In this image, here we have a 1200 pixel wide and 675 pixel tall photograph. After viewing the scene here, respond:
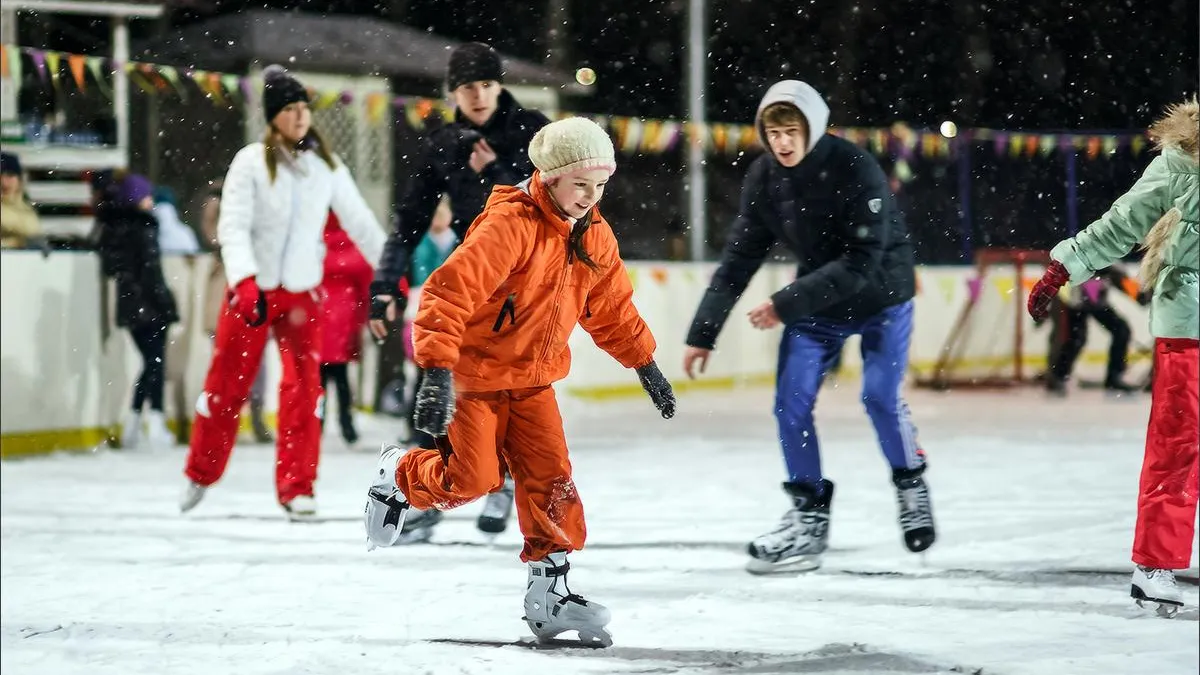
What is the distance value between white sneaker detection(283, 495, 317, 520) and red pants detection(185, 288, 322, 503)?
0.43 ft

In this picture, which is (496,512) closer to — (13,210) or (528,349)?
(528,349)

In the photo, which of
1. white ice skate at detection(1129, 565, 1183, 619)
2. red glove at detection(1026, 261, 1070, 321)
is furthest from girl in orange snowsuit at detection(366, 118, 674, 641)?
white ice skate at detection(1129, 565, 1183, 619)

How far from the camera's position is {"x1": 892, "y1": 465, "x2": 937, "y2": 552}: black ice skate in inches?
182

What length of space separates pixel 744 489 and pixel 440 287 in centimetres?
417

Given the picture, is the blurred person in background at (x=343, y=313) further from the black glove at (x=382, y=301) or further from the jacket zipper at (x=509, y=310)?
the jacket zipper at (x=509, y=310)

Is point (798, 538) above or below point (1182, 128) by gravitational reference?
below

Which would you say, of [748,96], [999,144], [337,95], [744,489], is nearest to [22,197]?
[337,95]

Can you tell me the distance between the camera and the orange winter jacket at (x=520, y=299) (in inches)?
103

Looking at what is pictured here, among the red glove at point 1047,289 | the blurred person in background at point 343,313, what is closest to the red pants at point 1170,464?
the red glove at point 1047,289

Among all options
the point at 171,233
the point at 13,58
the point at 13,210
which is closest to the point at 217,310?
the point at 171,233

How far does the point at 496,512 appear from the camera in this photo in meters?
4.93

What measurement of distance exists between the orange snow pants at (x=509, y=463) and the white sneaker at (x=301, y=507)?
100 inches

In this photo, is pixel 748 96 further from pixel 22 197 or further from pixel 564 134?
pixel 564 134

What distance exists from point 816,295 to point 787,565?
91 centimetres
